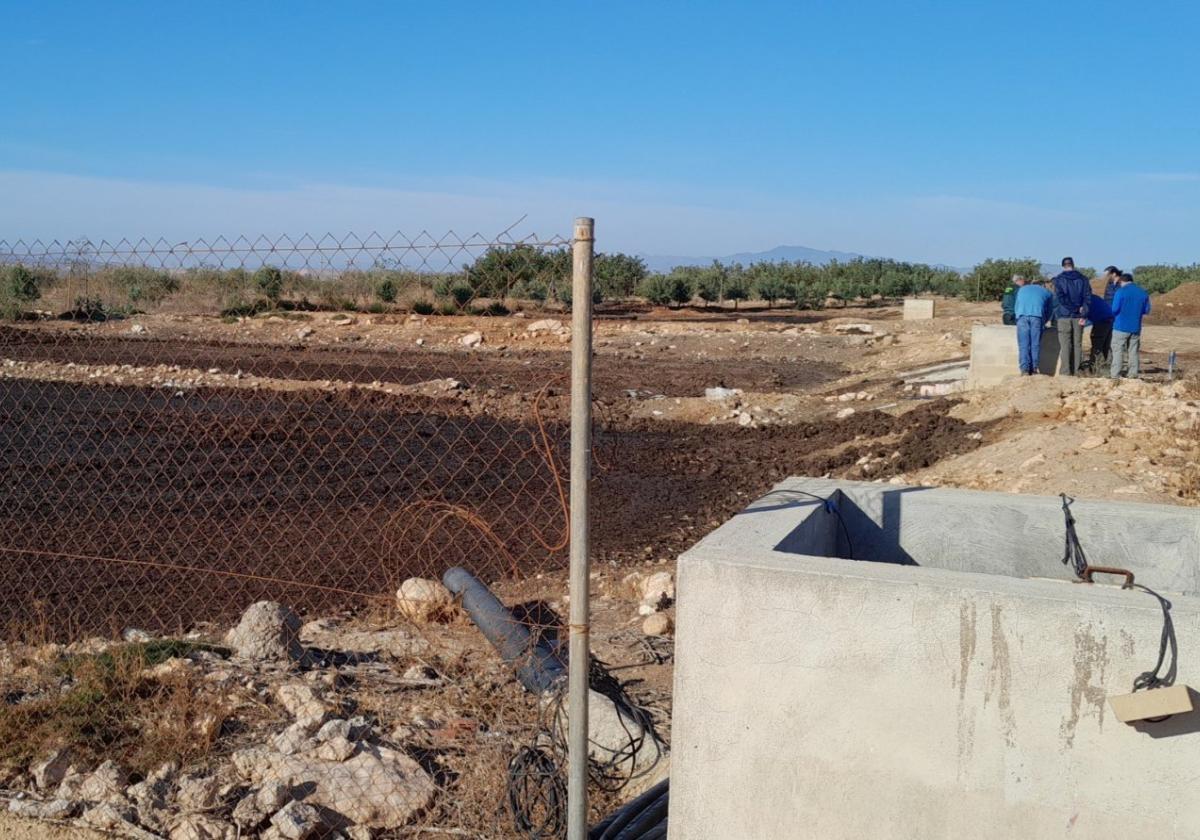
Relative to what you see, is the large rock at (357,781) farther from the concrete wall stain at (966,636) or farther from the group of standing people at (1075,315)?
the group of standing people at (1075,315)

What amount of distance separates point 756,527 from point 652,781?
1350mm

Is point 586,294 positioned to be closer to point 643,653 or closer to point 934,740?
point 934,740

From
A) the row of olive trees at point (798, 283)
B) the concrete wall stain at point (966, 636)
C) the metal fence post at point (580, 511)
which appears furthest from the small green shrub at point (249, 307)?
the row of olive trees at point (798, 283)

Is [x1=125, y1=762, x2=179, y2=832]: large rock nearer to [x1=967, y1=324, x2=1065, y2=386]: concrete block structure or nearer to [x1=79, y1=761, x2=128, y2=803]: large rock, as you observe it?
[x1=79, y1=761, x2=128, y2=803]: large rock

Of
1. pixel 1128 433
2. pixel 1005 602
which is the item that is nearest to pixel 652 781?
pixel 1005 602

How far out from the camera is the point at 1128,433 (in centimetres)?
1136

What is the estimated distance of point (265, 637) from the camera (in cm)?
541

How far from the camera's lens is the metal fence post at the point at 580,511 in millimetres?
3098

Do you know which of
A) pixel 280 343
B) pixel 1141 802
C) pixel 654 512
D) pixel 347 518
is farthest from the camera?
pixel 280 343

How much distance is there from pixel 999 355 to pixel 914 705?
14481 millimetres

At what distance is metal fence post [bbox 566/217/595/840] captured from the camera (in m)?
3.10

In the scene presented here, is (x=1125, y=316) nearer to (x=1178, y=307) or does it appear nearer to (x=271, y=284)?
(x=271, y=284)

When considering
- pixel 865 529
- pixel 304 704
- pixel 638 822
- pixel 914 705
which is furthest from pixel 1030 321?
pixel 914 705

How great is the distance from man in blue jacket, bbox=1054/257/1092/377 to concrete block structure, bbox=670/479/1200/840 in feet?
44.1
